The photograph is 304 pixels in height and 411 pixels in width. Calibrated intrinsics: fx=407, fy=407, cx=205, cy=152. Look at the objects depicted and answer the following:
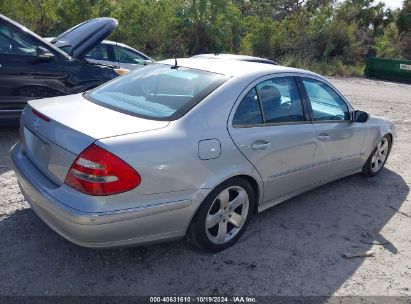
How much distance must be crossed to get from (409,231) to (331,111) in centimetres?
144

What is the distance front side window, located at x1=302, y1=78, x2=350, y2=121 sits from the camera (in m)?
4.07

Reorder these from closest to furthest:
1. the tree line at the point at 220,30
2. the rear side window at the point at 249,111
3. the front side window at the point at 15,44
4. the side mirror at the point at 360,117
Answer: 1. the rear side window at the point at 249,111
2. the side mirror at the point at 360,117
3. the front side window at the point at 15,44
4. the tree line at the point at 220,30

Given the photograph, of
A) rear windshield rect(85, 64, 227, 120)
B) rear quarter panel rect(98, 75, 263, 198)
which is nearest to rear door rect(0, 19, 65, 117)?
rear windshield rect(85, 64, 227, 120)

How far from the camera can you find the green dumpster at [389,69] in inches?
768

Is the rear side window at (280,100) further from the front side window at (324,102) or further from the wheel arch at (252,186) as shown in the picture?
the wheel arch at (252,186)

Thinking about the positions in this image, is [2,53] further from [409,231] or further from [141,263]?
[409,231]

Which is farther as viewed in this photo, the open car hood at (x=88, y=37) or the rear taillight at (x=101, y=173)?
the open car hood at (x=88, y=37)

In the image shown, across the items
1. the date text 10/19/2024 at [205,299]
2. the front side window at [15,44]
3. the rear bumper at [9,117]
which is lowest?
the date text 10/19/2024 at [205,299]

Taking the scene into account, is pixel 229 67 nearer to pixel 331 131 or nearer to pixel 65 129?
pixel 331 131

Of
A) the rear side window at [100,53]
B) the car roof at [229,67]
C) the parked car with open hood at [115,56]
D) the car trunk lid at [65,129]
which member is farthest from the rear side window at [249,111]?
the rear side window at [100,53]

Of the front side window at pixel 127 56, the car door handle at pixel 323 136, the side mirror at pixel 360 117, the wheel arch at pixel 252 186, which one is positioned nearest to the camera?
the wheel arch at pixel 252 186

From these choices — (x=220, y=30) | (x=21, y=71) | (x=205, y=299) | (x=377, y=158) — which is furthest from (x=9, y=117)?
(x=220, y=30)

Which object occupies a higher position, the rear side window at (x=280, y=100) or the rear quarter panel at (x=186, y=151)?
the rear side window at (x=280, y=100)

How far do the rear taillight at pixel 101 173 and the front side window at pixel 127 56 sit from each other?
7.19 m
